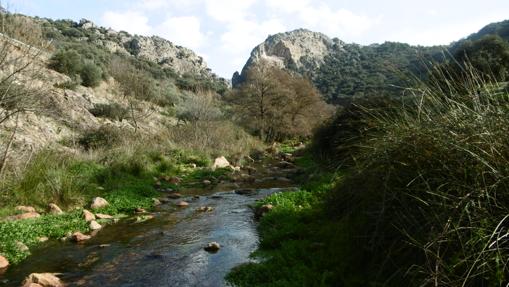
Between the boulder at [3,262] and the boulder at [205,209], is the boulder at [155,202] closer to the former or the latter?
the boulder at [205,209]

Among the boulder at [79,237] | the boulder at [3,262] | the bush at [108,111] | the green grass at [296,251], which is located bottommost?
the green grass at [296,251]

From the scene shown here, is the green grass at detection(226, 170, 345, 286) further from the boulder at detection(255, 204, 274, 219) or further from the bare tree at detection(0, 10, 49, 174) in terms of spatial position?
the bare tree at detection(0, 10, 49, 174)

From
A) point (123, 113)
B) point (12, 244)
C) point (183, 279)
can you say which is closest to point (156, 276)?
point (183, 279)

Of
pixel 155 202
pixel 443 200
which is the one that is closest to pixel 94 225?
pixel 155 202

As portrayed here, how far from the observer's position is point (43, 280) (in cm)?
530

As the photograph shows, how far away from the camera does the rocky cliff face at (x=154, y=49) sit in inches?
2574

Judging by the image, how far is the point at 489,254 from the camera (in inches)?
122

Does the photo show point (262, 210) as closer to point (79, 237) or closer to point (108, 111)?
point (79, 237)

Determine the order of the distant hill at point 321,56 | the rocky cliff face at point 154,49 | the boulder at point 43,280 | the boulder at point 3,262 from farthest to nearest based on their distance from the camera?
1. the distant hill at point 321,56
2. the rocky cliff face at point 154,49
3. the boulder at point 3,262
4. the boulder at point 43,280

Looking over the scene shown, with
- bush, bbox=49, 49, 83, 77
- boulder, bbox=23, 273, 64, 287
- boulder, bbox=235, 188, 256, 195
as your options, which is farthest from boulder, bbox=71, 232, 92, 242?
bush, bbox=49, 49, 83, 77

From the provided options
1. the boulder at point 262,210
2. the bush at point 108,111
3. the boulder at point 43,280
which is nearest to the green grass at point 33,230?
the boulder at point 43,280

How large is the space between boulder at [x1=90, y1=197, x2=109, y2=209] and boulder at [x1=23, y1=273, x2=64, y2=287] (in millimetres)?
4034

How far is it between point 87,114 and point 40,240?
56.0ft

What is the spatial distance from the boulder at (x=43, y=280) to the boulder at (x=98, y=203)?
4.03 meters
